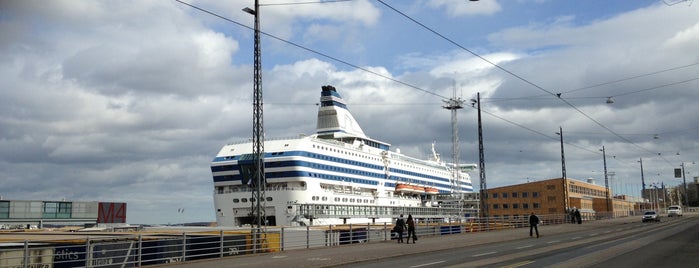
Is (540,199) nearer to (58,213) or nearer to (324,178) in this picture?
(324,178)

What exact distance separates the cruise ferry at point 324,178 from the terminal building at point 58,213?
54.1 ft

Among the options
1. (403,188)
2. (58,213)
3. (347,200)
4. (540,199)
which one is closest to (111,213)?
(58,213)

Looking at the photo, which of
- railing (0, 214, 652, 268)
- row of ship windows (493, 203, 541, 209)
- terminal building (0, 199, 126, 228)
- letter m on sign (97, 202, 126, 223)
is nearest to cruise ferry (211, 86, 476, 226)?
row of ship windows (493, 203, 541, 209)

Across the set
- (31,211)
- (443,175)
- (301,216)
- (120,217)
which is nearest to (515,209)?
(443,175)

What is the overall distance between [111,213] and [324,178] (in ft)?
104

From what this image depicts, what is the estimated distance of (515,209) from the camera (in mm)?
93625

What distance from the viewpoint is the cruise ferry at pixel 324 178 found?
70938mm

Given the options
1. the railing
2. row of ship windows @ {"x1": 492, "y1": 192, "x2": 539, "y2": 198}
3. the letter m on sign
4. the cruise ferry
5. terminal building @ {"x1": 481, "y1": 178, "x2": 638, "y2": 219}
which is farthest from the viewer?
row of ship windows @ {"x1": 492, "y1": 192, "x2": 539, "y2": 198}

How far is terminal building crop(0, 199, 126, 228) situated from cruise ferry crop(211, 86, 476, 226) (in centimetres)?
1650

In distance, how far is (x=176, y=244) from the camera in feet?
76.9

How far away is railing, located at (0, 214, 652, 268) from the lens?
19.9 meters

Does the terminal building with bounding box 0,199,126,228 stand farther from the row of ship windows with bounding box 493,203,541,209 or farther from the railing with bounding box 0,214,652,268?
the row of ship windows with bounding box 493,203,541,209

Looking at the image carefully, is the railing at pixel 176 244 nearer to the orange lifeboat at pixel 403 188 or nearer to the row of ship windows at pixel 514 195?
the orange lifeboat at pixel 403 188

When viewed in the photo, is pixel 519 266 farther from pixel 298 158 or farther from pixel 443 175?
pixel 443 175
